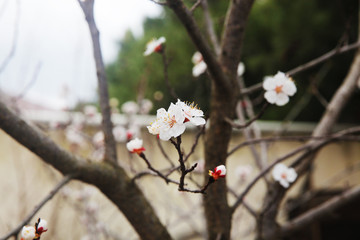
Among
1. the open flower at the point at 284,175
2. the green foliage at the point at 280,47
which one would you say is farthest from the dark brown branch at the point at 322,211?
the green foliage at the point at 280,47

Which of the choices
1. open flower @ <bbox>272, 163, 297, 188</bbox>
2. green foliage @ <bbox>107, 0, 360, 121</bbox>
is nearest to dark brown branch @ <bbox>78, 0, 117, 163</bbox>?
open flower @ <bbox>272, 163, 297, 188</bbox>

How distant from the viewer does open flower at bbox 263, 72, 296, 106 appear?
1015 millimetres

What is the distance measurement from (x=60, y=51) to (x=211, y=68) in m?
1.61

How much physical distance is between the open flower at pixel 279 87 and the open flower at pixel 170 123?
1.63 feet

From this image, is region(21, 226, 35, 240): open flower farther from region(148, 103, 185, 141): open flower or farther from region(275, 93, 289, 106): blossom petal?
region(275, 93, 289, 106): blossom petal

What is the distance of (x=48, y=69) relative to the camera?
2.32 metres

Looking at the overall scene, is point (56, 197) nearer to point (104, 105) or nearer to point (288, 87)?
point (104, 105)

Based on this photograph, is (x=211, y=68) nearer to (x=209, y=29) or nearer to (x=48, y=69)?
(x=209, y=29)

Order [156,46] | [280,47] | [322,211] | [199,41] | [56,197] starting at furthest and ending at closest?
[280,47]
[56,197]
[322,211]
[156,46]
[199,41]

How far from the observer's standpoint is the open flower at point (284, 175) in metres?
1.23

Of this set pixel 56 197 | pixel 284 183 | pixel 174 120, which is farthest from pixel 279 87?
pixel 56 197

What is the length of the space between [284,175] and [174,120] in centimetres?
79

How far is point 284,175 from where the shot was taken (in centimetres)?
125

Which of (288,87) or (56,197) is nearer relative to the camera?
(288,87)
